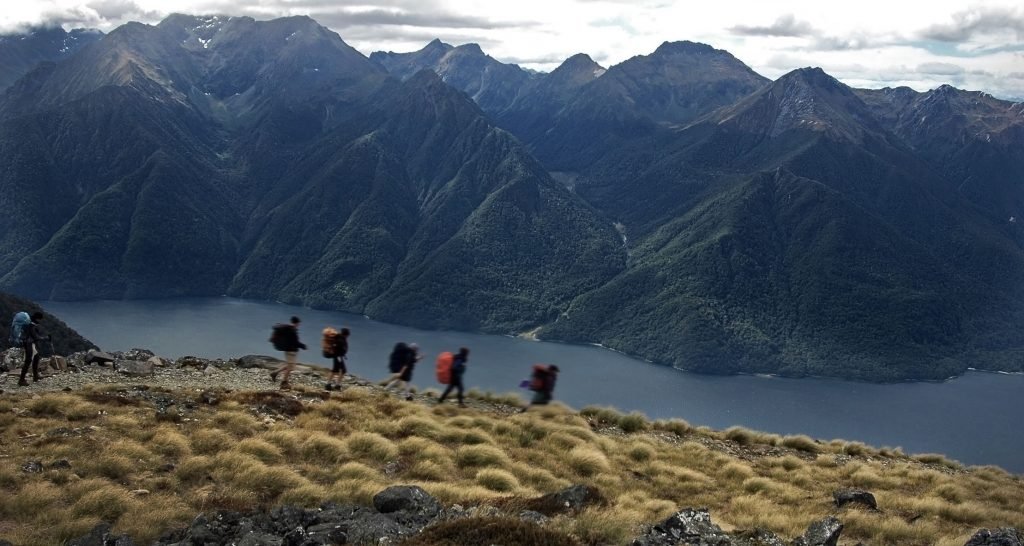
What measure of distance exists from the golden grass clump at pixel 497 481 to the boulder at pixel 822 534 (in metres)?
7.73

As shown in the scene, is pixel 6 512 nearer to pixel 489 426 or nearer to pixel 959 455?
pixel 489 426

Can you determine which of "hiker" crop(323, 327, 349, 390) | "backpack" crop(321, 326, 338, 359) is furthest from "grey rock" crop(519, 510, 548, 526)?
"backpack" crop(321, 326, 338, 359)

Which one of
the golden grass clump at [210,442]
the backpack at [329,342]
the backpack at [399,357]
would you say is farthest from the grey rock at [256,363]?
the golden grass clump at [210,442]

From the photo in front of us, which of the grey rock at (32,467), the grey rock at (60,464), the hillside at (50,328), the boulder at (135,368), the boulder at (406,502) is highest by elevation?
the boulder at (406,502)

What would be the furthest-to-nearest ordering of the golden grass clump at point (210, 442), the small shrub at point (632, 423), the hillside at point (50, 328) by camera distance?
the hillside at point (50, 328), the small shrub at point (632, 423), the golden grass clump at point (210, 442)

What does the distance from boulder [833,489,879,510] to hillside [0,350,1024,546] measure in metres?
0.35

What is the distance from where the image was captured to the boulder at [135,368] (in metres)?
32.7

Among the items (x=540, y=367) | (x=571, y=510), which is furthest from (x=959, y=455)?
(x=571, y=510)

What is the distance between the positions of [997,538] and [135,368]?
30.9m

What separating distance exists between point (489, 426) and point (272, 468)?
9.73m

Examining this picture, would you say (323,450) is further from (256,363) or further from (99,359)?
(256,363)

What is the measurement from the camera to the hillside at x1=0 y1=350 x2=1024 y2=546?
17.5m

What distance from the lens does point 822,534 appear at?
17.3 meters

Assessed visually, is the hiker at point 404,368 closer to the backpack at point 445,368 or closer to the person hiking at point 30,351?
the backpack at point 445,368
